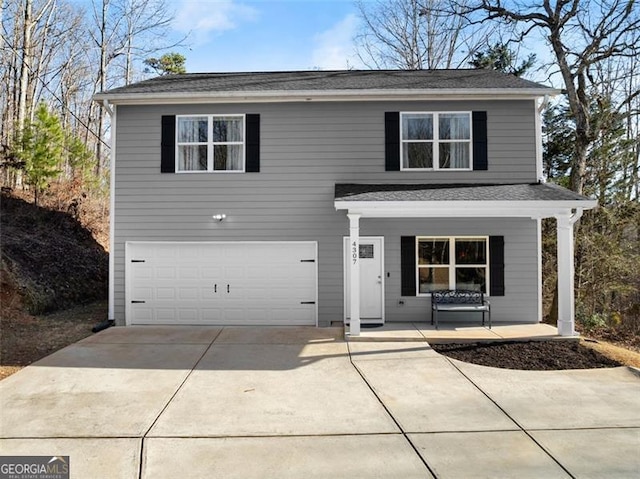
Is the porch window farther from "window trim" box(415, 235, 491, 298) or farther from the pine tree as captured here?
the pine tree

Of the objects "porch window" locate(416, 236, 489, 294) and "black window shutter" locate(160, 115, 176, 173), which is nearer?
"porch window" locate(416, 236, 489, 294)

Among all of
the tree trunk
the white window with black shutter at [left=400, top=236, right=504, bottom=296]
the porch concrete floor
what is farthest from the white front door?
the tree trunk

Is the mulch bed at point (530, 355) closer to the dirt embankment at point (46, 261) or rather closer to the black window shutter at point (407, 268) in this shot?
the black window shutter at point (407, 268)

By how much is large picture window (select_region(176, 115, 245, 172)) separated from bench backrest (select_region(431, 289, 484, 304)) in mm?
5031

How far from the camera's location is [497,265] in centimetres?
907

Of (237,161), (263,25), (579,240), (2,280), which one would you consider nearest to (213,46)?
(263,25)

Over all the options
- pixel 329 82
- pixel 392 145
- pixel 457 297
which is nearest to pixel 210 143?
pixel 329 82

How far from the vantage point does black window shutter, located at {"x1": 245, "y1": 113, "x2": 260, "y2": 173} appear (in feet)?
30.3

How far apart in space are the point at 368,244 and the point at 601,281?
7684mm

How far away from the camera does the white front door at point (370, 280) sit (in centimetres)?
909

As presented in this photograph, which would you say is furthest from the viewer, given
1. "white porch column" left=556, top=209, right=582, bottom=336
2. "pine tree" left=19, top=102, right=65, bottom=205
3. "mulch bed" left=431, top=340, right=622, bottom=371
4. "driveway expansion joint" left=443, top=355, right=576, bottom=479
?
"pine tree" left=19, top=102, right=65, bottom=205

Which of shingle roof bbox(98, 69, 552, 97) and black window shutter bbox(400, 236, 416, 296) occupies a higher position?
shingle roof bbox(98, 69, 552, 97)

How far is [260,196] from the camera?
9242 mm

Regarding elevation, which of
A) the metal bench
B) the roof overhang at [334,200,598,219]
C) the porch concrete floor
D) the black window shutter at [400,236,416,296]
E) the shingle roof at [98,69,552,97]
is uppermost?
the shingle roof at [98,69,552,97]
